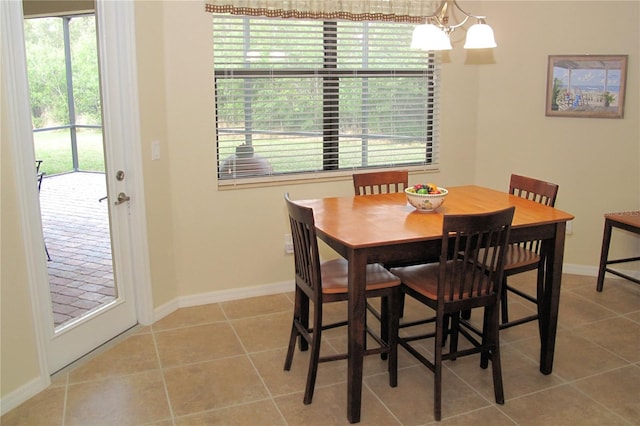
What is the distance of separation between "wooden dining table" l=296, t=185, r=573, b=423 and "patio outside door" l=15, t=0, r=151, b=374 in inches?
44.2

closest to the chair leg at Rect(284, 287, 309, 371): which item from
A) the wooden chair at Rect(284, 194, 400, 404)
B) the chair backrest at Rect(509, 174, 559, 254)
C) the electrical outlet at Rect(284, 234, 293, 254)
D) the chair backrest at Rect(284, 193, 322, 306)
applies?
the wooden chair at Rect(284, 194, 400, 404)

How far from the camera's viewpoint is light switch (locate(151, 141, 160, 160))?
145 inches

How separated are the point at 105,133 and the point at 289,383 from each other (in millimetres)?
1756

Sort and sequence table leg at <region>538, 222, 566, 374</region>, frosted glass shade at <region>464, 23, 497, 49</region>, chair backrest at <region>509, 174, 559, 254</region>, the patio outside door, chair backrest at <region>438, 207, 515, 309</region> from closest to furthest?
chair backrest at <region>438, 207, 515, 309</region>
frosted glass shade at <region>464, 23, 497, 49</region>
table leg at <region>538, 222, 566, 374</region>
the patio outside door
chair backrest at <region>509, 174, 559, 254</region>

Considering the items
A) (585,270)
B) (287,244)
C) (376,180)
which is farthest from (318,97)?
(585,270)

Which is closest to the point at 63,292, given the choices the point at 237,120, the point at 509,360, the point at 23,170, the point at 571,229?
the point at 23,170

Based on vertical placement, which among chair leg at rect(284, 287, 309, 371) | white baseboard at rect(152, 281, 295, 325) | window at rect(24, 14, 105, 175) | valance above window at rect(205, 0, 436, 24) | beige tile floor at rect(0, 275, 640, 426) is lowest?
beige tile floor at rect(0, 275, 640, 426)

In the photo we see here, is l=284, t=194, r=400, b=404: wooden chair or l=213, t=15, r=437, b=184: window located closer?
l=284, t=194, r=400, b=404: wooden chair

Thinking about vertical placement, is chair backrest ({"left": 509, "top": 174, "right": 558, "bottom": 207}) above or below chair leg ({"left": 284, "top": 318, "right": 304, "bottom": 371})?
above

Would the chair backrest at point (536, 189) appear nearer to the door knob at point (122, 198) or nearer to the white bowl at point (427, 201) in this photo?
the white bowl at point (427, 201)

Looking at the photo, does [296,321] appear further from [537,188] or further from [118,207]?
[537,188]

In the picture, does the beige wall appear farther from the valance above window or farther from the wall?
the valance above window

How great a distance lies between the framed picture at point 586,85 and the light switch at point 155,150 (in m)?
Answer: 2.94

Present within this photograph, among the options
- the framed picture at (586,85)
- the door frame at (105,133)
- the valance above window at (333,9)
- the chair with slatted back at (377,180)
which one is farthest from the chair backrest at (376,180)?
the framed picture at (586,85)
